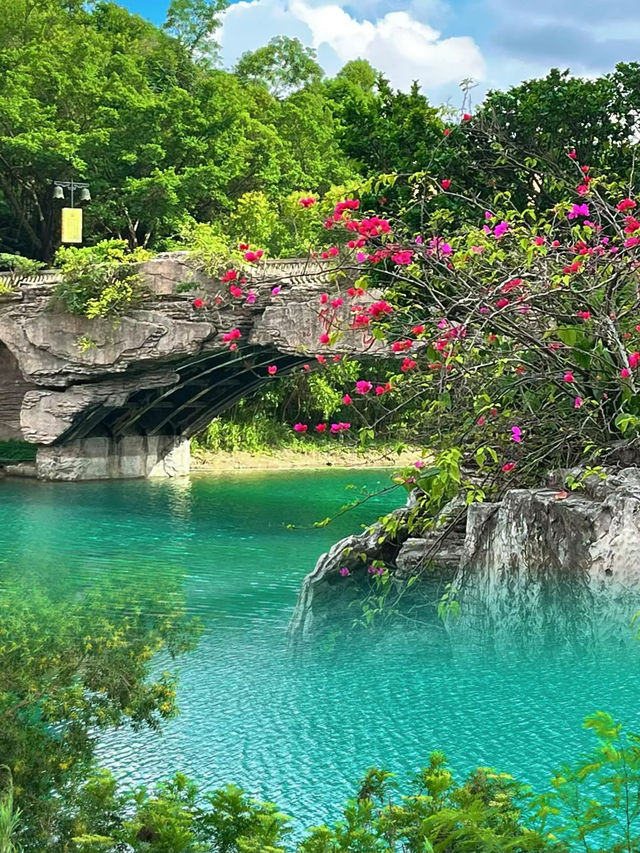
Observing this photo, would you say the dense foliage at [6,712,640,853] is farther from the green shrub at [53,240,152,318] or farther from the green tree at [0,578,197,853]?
the green shrub at [53,240,152,318]

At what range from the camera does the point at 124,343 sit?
20953 mm

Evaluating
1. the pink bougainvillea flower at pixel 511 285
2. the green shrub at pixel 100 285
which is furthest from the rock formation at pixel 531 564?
the green shrub at pixel 100 285

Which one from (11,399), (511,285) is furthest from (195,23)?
(511,285)

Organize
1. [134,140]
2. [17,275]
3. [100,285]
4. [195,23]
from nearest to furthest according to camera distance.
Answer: [100,285]
[17,275]
[134,140]
[195,23]

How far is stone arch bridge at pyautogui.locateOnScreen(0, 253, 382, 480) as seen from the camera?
19781 millimetres

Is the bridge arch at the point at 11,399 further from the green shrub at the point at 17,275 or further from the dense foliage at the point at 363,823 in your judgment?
the dense foliage at the point at 363,823

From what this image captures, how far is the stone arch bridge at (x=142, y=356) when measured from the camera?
1978 centimetres

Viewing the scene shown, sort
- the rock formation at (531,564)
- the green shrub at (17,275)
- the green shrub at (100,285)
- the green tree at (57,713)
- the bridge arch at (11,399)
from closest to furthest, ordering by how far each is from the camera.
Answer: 1. the green tree at (57,713)
2. the rock formation at (531,564)
3. the green shrub at (100,285)
4. the green shrub at (17,275)
5. the bridge arch at (11,399)

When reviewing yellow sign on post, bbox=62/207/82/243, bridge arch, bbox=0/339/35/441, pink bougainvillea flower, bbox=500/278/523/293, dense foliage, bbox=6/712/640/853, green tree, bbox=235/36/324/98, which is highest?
green tree, bbox=235/36/324/98

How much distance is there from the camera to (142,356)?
68.8ft

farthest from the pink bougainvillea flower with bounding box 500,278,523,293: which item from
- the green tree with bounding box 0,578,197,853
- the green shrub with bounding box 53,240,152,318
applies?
the green shrub with bounding box 53,240,152,318

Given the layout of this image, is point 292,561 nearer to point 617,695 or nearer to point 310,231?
point 617,695

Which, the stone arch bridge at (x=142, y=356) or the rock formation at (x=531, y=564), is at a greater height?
the stone arch bridge at (x=142, y=356)

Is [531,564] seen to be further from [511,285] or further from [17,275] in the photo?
[17,275]
